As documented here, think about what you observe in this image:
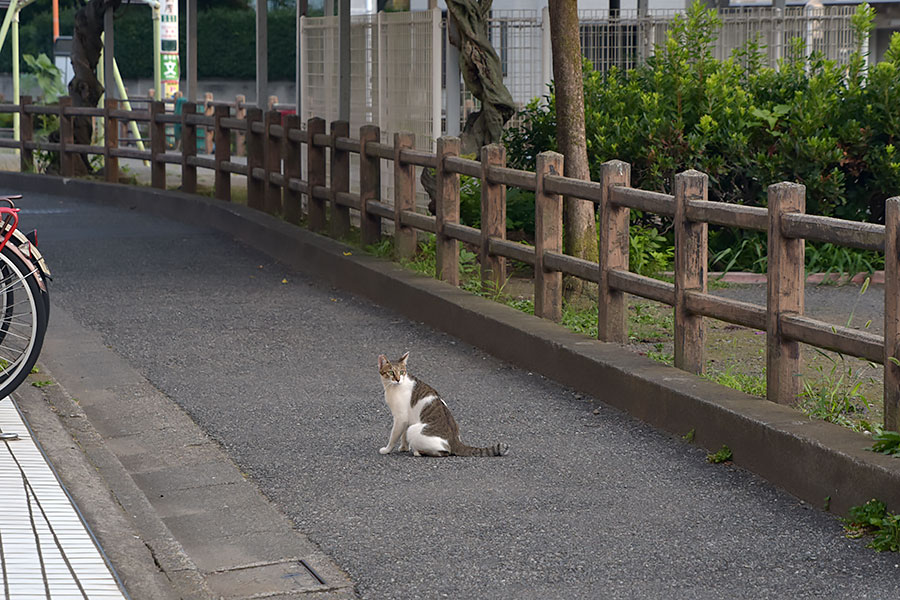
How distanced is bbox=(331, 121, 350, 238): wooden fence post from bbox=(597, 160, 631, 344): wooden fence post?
207 inches

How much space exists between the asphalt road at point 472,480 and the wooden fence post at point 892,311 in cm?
55

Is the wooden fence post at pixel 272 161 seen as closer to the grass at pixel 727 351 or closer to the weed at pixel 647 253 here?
the grass at pixel 727 351

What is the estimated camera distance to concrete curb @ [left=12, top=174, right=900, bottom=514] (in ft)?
18.5

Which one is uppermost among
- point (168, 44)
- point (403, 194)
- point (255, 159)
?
point (168, 44)

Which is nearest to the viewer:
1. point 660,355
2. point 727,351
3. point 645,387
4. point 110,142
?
point 645,387

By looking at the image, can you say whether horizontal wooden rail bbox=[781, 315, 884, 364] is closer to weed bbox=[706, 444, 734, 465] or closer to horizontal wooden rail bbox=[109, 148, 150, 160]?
weed bbox=[706, 444, 734, 465]

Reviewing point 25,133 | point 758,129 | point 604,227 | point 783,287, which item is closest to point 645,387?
point 783,287

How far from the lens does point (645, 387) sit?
23.6 feet

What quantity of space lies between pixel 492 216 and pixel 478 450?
3381 mm

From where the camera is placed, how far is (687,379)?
7.10 meters

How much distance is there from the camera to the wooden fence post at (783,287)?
20.9ft

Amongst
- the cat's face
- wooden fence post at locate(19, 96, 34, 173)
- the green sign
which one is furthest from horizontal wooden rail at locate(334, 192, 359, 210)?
the green sign

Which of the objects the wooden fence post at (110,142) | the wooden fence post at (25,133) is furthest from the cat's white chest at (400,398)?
the wooden fence post at (25,133)

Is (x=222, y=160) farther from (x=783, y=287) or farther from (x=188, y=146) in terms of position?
(x=783, y=287)
